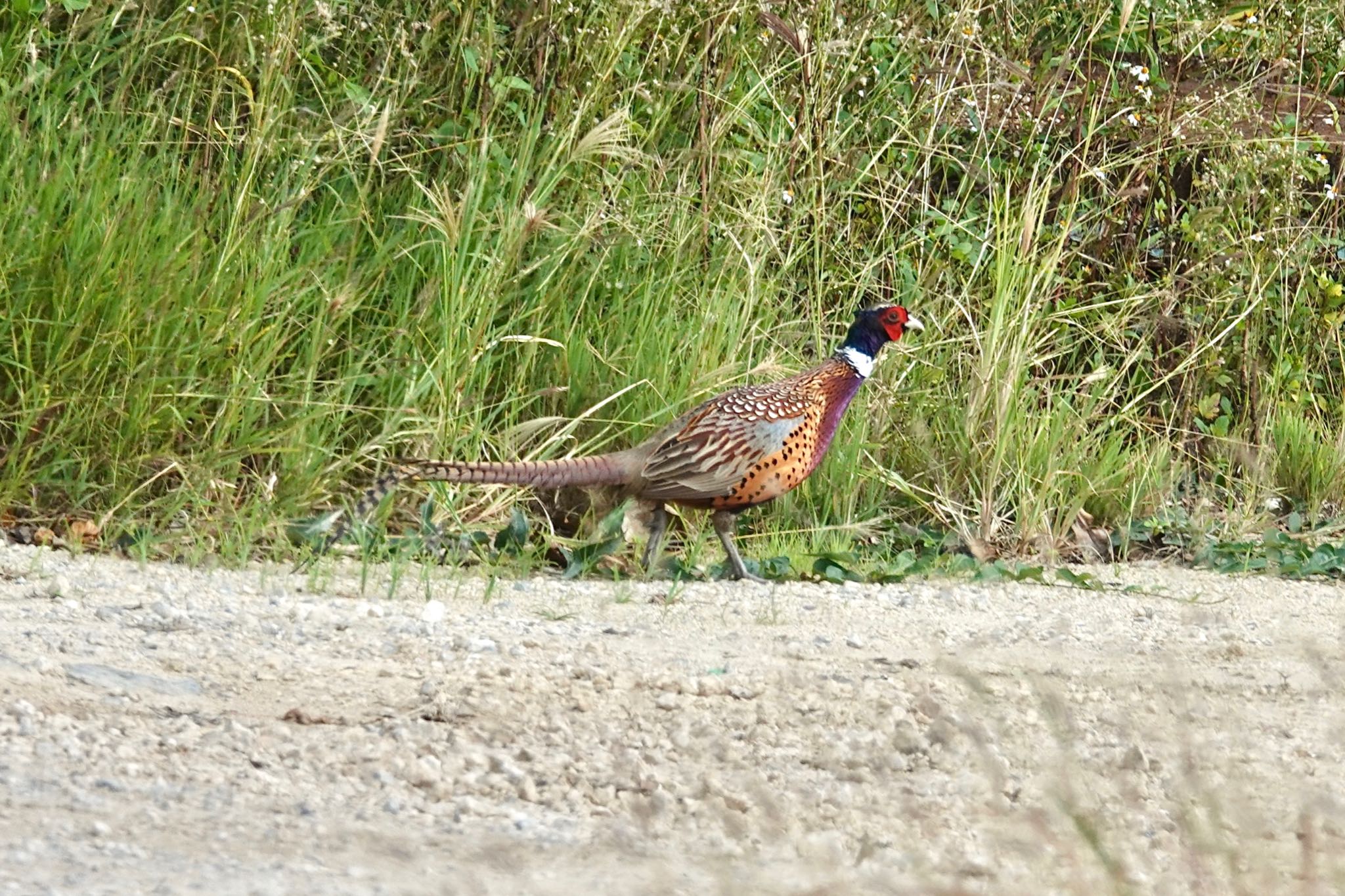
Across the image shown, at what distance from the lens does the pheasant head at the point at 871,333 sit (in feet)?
18.5

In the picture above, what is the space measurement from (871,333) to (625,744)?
2936 mm

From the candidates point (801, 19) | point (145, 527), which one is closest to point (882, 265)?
point (801, 19)

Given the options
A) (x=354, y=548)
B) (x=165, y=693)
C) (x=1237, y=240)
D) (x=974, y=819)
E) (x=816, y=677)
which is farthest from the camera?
(x=1237, y=240)

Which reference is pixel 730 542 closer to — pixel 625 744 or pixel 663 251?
pixel 663 251

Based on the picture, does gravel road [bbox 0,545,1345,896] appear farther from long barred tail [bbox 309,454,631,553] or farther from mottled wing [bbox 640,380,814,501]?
mottled wing [bbox 640,380,814,501]

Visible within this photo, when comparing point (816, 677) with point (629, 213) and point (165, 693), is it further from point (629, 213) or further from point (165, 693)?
point (629, 213)

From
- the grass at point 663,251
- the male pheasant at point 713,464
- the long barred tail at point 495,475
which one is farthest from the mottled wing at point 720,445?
the grass at point 663,251

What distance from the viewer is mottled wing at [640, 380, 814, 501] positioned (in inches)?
200

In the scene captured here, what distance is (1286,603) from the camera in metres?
5.12

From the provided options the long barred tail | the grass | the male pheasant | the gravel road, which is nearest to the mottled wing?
the male pheasant

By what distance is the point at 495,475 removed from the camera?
4.97m

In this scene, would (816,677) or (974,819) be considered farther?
(816,677)

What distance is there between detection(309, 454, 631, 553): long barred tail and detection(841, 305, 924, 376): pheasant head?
0.91m

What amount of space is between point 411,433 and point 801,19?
235cm
